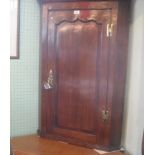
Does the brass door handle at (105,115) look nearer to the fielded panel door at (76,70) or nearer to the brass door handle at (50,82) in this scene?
the fielded panel door at (76,70)

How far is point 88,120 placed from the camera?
5.88ft

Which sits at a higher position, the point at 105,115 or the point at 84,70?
the point at 84,70

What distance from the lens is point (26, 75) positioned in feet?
6.65

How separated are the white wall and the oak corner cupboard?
0.18ft

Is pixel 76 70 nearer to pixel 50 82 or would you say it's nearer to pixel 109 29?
pixel 50 82

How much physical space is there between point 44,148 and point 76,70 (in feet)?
2.38

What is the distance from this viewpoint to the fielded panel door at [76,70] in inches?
66.3

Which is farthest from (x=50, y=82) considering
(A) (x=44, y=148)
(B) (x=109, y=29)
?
(B) (x=109, y=29)

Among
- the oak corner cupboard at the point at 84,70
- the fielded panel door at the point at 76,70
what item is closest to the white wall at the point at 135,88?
the oak corner cupboard at the point at 84,70

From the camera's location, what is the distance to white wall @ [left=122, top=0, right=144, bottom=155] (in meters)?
1.55

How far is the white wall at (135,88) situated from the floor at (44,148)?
186mm

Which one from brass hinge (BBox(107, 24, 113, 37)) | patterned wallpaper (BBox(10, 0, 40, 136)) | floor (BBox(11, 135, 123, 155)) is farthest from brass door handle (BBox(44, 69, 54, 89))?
brass hinge (BBox(107, 24, 113, 37))

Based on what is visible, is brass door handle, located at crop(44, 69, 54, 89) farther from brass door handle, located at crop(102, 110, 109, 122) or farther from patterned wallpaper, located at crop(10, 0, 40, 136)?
brass door handle, located at crop(102, 110, 109, 122)
